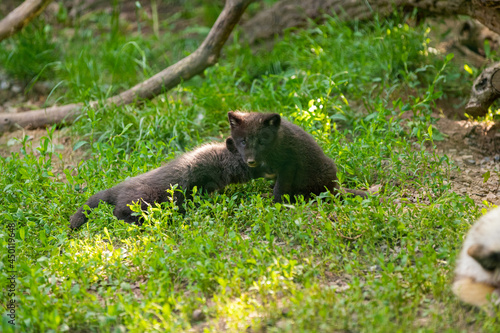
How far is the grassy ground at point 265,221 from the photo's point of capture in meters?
3.37

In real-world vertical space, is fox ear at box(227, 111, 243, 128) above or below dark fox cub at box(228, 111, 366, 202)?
above

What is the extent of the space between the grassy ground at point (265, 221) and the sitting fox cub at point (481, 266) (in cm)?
11

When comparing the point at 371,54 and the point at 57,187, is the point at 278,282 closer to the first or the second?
the point at 57,187

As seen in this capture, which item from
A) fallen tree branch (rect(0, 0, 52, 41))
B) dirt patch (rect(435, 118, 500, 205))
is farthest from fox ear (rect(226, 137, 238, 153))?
fallen tree branch (rect(0, 0, 52, 41))

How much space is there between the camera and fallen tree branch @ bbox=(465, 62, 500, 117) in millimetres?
5590

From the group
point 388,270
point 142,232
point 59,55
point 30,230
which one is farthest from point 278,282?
point 59,55

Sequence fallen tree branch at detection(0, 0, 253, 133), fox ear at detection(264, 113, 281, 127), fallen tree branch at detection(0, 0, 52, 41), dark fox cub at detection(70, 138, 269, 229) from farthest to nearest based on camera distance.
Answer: fallen tree branch at detection(0, 0, 52, 41) < fallen tree branch at detection(0, 0, 253, 133) < fox ear at detection(264, 113, 281, 127) < dark fox cub at detection(70, 138, 269, 229)

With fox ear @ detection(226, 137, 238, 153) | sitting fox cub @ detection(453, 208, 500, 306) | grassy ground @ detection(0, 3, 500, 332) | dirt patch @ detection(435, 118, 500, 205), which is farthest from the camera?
fox ear @ detection(226, 137, 238, 153)

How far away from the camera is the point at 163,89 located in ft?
24.2

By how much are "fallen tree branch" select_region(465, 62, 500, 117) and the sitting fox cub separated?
2.78 meters

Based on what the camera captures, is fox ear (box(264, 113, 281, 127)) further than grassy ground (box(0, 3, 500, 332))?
Yes

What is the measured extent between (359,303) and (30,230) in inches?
130

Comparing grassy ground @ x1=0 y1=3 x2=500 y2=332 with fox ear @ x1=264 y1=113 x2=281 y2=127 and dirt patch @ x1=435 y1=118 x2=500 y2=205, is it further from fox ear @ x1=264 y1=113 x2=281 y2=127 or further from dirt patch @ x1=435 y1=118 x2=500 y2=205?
fox ear @ x1=264 y1=113 x2=281 y2=127

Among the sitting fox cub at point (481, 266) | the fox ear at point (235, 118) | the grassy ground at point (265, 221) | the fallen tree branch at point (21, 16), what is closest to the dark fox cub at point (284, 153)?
the fox ear at point (235, 118)
